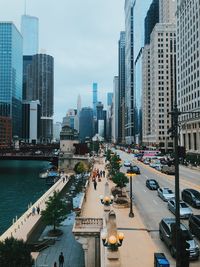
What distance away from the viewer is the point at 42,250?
33.1m

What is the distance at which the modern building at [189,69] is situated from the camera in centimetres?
10450

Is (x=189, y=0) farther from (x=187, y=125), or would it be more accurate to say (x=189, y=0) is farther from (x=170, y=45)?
(x=170, y=45)

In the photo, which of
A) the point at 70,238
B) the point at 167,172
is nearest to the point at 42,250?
the point at 70,238

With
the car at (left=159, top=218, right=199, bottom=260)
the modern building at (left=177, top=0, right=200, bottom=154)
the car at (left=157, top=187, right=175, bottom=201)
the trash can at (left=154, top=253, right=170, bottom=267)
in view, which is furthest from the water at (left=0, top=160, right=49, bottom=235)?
the modern building at (left=177, top=0, right=200, bottom=154)

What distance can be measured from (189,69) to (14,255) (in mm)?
104730

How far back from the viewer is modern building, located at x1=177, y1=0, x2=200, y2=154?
10450cm

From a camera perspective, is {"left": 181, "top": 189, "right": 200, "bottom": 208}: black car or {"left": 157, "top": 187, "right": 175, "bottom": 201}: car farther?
{"left": 157, "top": 187, "right": 175, "bottom": 201}: car

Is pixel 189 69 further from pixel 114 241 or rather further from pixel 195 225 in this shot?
pixel 114 241

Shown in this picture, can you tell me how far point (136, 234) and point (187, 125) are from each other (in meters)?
91.7

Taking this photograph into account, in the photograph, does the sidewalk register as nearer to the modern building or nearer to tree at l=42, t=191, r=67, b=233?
tree at l=42, t=191, r=67, b=233

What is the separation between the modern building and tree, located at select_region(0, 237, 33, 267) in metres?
85.1

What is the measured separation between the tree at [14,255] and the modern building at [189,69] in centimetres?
8511

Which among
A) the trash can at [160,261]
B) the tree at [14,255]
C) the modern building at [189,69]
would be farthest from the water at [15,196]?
the modern building at [189,69]

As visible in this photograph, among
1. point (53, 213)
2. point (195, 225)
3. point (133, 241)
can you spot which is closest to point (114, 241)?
point (133, 241)
